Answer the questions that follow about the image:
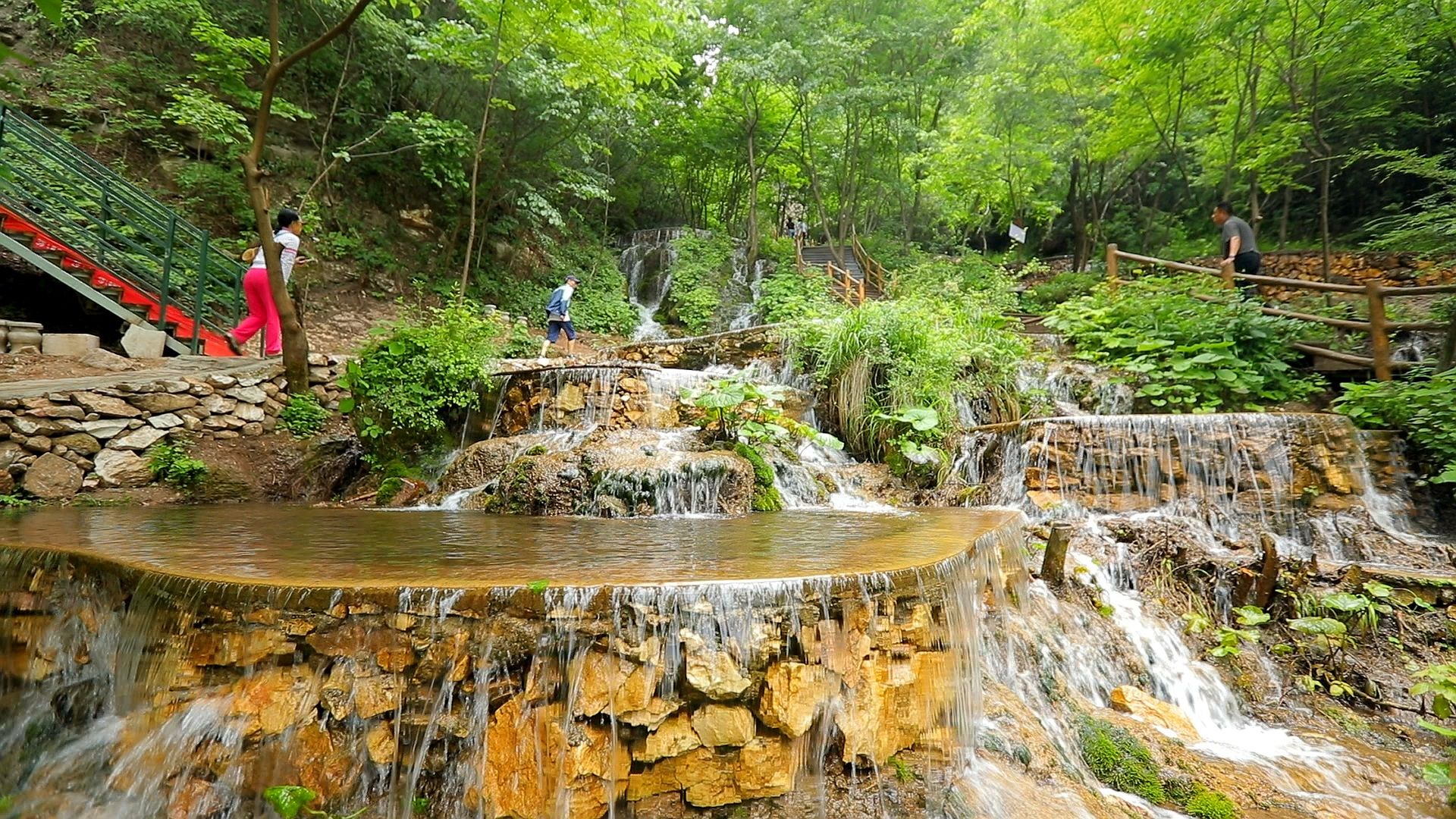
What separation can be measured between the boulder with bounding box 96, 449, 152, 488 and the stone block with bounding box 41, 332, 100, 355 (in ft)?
5.02

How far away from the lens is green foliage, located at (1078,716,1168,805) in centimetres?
307

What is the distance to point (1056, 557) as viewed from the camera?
14.7 ft

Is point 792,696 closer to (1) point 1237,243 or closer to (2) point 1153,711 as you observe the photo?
(2) point 1153,711

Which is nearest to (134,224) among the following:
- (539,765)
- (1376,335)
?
(539,765)

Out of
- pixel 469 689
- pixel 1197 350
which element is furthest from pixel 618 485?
pixel 1197 350

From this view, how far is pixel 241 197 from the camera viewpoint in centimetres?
1012

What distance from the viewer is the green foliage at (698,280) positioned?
49.8 ft

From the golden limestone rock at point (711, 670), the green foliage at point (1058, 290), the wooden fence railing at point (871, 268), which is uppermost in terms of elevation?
the wooden fence railing at point (871, 268)

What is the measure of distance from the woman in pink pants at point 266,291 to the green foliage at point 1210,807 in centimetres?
876

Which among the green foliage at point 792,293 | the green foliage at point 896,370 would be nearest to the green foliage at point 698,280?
the green foliage at point 792,293

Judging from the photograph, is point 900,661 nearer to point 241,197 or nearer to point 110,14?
point 241,197

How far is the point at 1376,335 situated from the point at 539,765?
9577 millimetres

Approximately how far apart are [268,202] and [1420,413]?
1192cm

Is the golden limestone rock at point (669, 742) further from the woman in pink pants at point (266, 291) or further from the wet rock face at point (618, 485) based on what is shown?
the woman in pink pants at point (266, 291)
